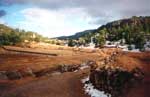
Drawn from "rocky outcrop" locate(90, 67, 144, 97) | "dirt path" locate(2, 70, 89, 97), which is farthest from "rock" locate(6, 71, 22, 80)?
"rocky outcrop" locate(90, 67, 144, 97)

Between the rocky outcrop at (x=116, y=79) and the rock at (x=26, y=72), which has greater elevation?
the rocky outcrop at (x=116, y=79)

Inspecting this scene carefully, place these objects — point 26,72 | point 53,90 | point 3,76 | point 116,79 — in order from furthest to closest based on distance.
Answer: point 26,72 < point 3,76 < point 53,90 < point 116,79

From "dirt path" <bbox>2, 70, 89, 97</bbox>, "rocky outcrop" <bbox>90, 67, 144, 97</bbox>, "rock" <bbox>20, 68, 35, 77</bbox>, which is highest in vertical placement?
"rocky outcrop" <bbox>90, 67, 144, 97</bbox>

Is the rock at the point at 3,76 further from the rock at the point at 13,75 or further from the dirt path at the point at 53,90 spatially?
the dirt path at the point at 53,90

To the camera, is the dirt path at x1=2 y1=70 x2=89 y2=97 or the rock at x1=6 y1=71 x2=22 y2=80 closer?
the dirt path at x1=2 y1=70 x2=89 y2=97

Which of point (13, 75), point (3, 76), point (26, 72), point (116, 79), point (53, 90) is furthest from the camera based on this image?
point (26, 72)

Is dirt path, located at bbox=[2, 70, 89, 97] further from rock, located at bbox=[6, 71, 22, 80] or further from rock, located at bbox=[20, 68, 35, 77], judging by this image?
rock, located at bbox=[20, 68, 35, 77]

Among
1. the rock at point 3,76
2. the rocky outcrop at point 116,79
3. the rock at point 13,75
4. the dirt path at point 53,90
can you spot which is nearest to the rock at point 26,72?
the rock at point 13,75

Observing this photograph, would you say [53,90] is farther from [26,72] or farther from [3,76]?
[26,72]

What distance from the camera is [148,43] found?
76.1 m

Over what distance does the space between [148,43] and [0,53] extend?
34.9 m

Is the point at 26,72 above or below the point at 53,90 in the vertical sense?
above

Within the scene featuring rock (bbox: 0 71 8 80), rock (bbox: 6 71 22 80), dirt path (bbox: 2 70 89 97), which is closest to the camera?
dirt path (bbox: 2 70 89 97)

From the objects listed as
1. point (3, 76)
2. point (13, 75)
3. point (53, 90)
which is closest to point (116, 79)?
point (53, 90)
